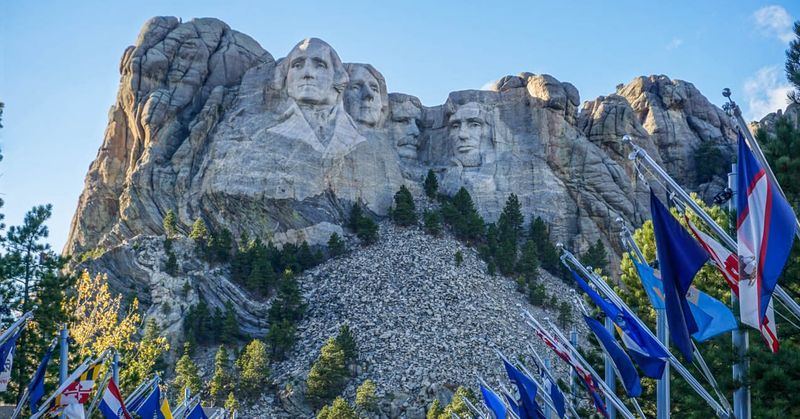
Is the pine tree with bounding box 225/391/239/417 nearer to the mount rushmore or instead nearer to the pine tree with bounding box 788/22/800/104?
the mount rushmore

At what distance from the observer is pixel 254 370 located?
58688mm

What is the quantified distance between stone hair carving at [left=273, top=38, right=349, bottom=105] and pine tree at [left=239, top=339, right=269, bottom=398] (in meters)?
23.1

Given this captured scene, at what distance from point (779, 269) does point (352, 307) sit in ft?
176

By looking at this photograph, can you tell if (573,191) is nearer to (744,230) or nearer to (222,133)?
(222,133)

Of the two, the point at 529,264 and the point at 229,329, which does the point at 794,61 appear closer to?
the point at 229,329

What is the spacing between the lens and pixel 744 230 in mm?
14180

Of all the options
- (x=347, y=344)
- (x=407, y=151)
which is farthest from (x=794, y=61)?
(x=407, y=151)

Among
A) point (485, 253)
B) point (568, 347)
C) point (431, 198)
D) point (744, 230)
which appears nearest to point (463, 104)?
point (431, 198)

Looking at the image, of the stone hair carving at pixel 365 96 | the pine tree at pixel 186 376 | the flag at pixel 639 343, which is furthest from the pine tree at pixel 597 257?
the flag at pixel 639 343

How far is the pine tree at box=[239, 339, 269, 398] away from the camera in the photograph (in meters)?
58.3

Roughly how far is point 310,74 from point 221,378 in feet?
87.7

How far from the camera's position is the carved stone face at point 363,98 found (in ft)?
269

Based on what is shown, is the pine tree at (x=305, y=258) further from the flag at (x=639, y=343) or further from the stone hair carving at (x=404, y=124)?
the flag at (x=639, y=343)

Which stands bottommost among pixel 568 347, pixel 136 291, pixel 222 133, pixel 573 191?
pixel 568 347
